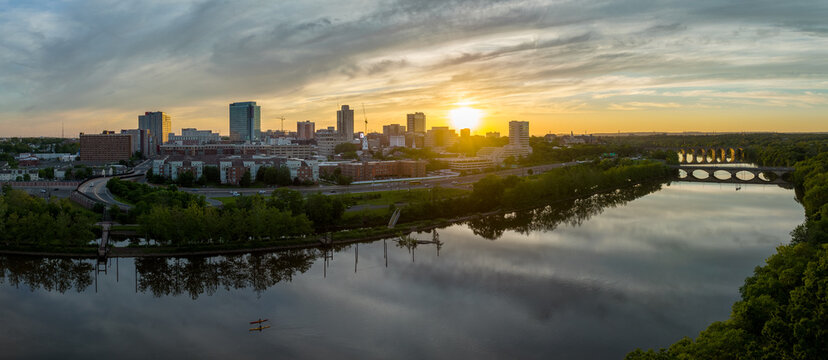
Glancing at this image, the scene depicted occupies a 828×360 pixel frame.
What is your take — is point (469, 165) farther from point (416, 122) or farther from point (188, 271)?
point (416, 122)

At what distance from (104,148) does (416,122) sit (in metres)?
34.3

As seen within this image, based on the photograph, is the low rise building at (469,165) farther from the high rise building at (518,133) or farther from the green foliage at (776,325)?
the green foliage at (776,325)

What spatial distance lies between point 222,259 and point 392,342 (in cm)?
455

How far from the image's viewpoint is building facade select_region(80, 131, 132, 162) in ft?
111

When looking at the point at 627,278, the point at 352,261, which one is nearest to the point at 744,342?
the point at 627,278

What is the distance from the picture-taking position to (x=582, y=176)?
735 inches

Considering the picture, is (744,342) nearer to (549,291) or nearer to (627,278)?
(549,291)

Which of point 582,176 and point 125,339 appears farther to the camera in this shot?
point 582,176

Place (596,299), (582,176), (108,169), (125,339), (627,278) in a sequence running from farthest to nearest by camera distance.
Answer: (108,169) < (582,176) < (627,278) < (596,299) < (125,339)

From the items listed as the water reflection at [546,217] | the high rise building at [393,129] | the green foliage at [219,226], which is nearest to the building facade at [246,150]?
the water reflection at [546,217]

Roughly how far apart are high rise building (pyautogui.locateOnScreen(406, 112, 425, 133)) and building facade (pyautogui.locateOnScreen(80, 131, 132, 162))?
3254 centimetres

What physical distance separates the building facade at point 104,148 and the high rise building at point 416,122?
32536 mm

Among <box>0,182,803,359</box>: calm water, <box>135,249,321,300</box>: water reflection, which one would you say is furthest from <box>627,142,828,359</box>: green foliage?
<box>135,249,321,300</box>: water reflection

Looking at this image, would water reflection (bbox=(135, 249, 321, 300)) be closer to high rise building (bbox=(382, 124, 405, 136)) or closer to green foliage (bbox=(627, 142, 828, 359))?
green foliage (bbox=(627, 142, 828, 359))
